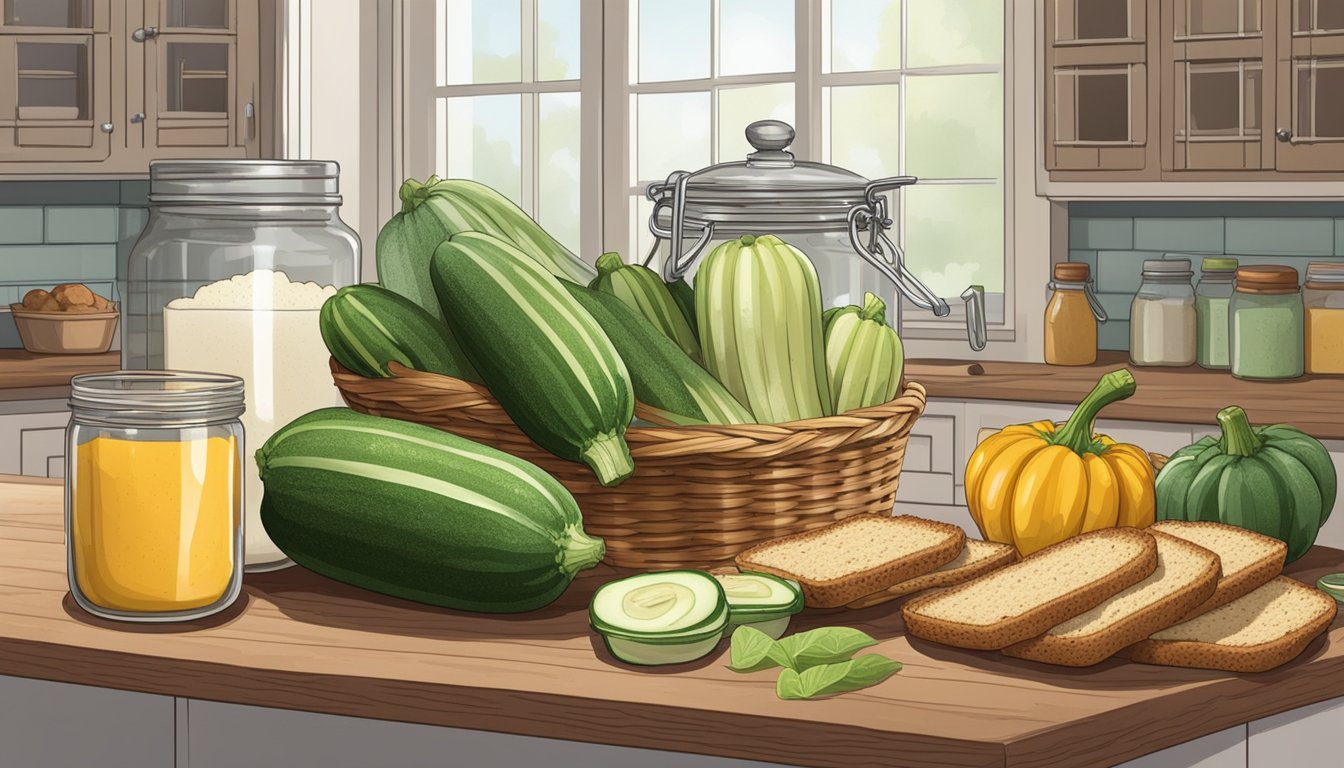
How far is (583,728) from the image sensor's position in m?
0.92

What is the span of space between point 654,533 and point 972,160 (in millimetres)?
3204

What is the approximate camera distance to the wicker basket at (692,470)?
115 cm

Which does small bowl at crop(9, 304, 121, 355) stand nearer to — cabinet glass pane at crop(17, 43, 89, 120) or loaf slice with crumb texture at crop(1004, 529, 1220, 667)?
cabinet glass pane at crop(17, 43, 89, 120)

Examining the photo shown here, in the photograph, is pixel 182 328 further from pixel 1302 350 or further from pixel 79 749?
pixel 1302 350

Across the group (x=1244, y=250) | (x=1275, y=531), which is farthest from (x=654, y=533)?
(x=1244, y=250)

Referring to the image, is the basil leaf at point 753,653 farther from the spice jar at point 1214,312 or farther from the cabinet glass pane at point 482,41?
the cabinet glass pane at point 482,41

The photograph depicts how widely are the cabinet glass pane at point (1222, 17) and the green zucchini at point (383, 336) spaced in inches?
107

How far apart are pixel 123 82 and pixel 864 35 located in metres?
2.11

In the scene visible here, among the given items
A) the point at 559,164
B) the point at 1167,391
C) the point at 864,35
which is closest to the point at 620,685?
the point at 1167,391

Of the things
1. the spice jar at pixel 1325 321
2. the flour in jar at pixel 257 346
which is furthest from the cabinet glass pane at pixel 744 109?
the flour in jar at pixel 257 346

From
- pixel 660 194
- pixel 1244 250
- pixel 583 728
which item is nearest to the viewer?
pixel 583 728

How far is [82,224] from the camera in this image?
14.8 feet

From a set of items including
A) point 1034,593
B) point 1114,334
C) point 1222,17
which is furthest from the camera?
point 1114,334

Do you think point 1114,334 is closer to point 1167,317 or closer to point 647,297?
point 1167,317
